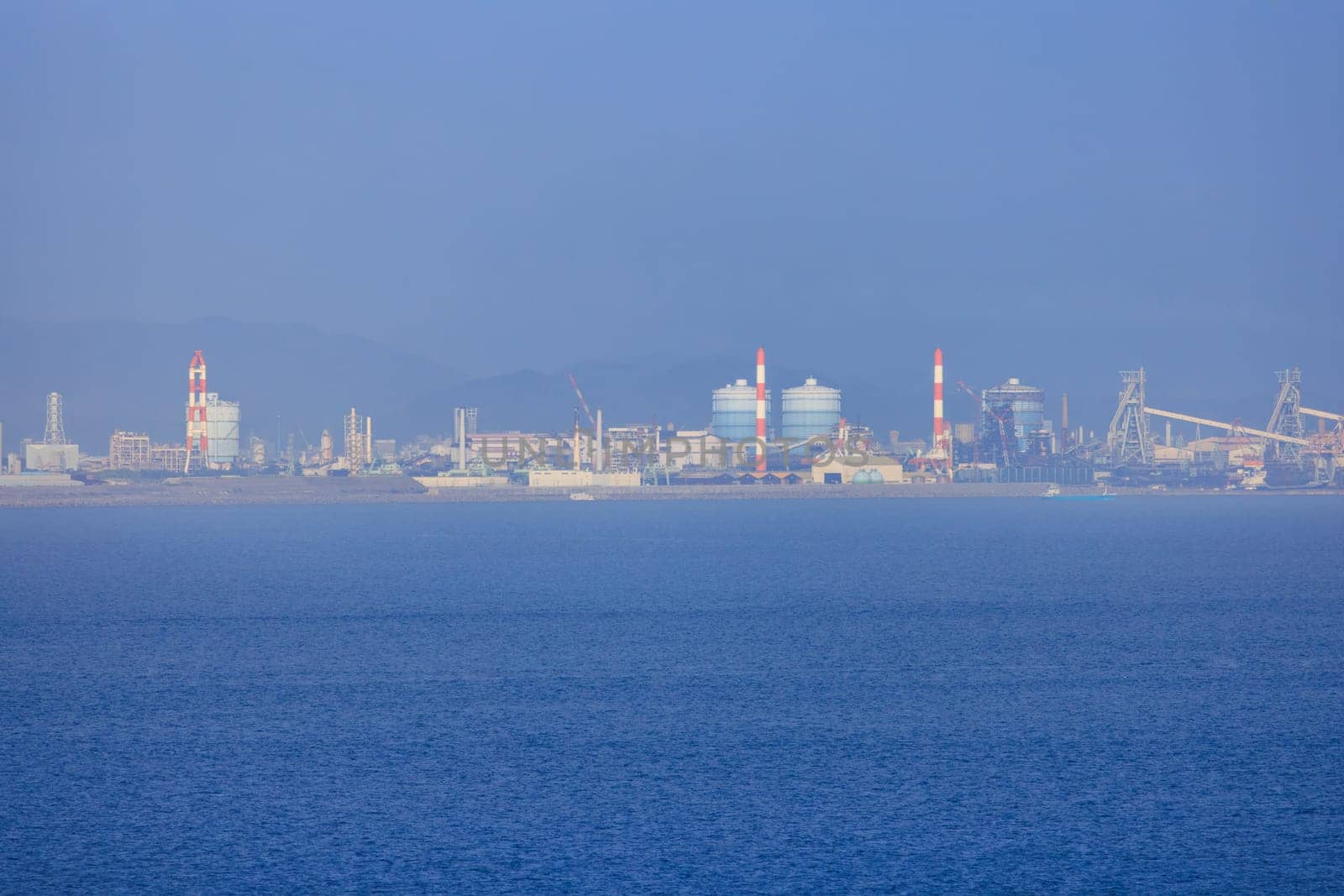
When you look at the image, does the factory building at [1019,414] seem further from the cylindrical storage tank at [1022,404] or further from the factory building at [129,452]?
the factory building at [129,452]

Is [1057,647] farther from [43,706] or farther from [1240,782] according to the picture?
[43,706]

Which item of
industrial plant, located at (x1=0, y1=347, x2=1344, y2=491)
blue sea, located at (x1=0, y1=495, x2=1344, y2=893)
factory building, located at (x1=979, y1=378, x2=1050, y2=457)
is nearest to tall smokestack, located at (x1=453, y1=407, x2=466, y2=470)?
industrial plant, located at (x1=0, y1=347, x2=1344, y2=491)

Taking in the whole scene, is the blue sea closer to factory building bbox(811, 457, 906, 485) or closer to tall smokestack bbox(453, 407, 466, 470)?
factory building bbox(811, 457, 906, 485)

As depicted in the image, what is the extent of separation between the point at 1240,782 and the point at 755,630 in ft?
53.5

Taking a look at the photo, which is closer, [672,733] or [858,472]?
[672,733]

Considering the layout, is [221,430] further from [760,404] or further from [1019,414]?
[1019,414]

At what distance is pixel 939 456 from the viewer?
126438 millimetres

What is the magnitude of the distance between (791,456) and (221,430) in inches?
2071

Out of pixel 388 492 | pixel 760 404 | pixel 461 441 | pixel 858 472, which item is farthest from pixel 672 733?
pixel 461 441

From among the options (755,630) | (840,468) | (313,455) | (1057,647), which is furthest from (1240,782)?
(313,455)

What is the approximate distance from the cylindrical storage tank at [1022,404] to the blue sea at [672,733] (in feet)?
Answer: 266

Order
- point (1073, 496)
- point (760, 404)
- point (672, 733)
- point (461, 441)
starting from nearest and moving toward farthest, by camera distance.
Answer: point (672, 733), point (760, 404), point (1073, 496), point (461, 441)

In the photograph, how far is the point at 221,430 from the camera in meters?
134

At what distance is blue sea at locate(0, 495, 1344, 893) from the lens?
16625mm
